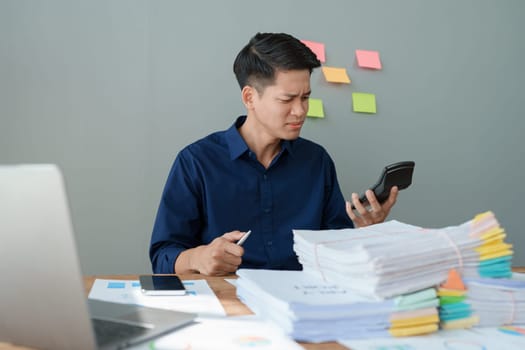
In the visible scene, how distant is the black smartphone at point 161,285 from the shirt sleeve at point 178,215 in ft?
1.07

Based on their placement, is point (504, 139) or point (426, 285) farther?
point (504, 139)

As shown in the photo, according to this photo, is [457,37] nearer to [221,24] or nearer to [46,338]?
[221,24]

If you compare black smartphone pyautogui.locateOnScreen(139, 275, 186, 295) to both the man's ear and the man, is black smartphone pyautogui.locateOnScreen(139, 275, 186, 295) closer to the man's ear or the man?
the man

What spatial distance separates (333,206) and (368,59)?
2.06ft

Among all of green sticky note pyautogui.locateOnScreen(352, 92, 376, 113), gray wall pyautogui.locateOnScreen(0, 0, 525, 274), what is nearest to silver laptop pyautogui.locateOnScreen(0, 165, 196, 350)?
gray wall pyautogui.locateOnScreen(0, 0, 525, 274)

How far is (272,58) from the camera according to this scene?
1489 millimetres

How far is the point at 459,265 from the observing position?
0.71 metres

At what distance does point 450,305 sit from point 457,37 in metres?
1.60

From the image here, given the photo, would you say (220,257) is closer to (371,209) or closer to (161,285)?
(161,285)

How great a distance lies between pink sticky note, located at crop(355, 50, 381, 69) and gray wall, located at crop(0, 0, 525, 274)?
23mm

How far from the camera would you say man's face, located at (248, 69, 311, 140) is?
1.47 m

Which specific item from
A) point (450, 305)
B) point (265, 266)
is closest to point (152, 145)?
point (265, 266)

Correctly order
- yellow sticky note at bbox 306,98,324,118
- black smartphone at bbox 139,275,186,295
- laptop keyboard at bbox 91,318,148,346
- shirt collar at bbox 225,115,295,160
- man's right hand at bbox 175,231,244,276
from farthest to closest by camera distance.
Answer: yellow sticky note at bbox 306,98,324,118 < shirt collar at bbox 225,115,295,160 < man's right hand at bbox 175,231,244,276 < black smartphone at bbox 139,275,186,295 < laptop keyboard at bbox 91,318,148,346

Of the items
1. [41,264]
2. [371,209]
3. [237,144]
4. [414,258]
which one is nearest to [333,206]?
[371,209]
